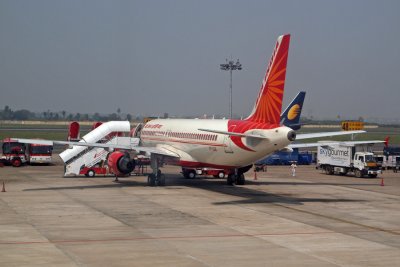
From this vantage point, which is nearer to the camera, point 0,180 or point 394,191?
point 394,191

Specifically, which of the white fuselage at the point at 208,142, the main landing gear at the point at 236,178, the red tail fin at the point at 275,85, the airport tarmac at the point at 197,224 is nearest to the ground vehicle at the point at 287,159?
the white fuselage at the point at 208,142

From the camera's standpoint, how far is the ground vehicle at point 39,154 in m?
74.3

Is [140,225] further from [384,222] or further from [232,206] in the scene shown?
Answer: [384,222]

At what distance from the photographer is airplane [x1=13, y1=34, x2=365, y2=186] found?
137 ft

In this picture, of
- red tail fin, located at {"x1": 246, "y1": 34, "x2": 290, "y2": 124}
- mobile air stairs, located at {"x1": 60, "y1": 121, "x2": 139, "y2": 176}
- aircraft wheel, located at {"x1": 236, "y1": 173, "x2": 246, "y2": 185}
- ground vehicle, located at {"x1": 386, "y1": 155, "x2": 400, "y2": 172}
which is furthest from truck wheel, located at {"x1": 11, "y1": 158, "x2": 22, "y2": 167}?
ground vehicle, located at {"x1": 386, "y1": 155, "x2": 400, "y2": 172}

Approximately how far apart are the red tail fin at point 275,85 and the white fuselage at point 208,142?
4.31 ft

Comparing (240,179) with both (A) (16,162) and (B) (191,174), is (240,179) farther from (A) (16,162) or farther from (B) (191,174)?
(A) (16,162)

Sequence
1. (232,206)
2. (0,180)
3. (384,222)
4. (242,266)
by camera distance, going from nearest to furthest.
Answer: (242,266) < (384,222) < (232,206) < (0,180)

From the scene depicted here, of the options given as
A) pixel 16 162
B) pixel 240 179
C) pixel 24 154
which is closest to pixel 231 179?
pixel 240 179

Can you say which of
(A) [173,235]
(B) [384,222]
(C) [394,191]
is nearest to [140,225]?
(A) [173,235]

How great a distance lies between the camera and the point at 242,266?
2291cm

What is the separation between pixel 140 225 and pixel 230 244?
620 centimetres

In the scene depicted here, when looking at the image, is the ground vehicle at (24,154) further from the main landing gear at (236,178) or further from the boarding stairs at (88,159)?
the main landing gear at (236,178)

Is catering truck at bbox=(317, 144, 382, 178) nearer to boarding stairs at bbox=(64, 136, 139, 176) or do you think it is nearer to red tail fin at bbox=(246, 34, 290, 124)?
boarding stairs at bbox=(64, 136, 139, 176)
